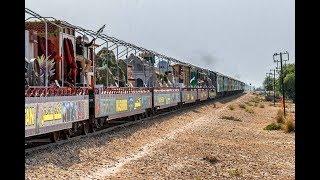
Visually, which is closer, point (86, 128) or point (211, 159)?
point (211, 159)

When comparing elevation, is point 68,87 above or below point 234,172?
above

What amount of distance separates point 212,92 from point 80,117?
51.1 metres

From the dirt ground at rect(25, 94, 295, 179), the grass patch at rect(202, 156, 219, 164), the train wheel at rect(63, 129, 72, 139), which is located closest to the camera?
the dirt ground at rect(25, 94, 295, 179)

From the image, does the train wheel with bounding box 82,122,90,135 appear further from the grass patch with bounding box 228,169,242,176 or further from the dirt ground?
the grass patch with bounding box 228,169,242,176

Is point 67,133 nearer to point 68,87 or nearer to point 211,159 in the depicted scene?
point 68,87

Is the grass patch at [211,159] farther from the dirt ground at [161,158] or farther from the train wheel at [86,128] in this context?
the train wheel at [86,128]

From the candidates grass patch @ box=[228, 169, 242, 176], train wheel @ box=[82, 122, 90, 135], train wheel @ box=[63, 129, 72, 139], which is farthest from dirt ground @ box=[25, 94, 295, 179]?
train wheel @ box=[82, 122, 90, 135]

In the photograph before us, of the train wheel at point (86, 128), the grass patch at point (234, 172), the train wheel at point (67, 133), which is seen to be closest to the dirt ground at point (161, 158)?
the grass patch at point (234, 172)

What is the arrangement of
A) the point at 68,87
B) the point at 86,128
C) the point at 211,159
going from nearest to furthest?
the point at 211,159 → the point at 68,87 → the point at 86,128

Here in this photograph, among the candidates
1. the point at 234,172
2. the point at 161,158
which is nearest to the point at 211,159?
the point at 161,158
